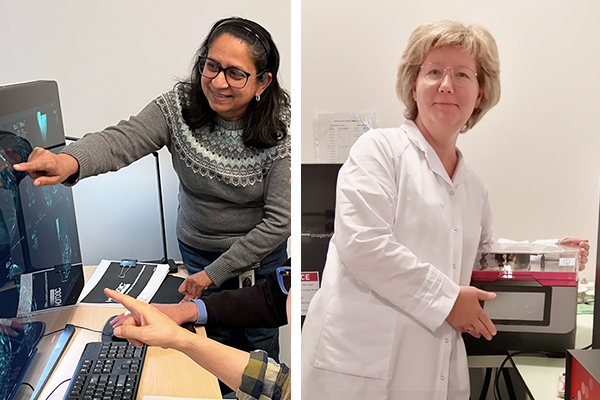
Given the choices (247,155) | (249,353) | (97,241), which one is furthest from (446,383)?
(97,241)

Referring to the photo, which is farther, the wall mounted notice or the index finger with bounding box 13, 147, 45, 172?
the wall mounted notice

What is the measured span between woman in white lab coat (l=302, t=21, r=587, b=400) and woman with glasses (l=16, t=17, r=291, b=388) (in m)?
0.16

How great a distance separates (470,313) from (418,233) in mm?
194

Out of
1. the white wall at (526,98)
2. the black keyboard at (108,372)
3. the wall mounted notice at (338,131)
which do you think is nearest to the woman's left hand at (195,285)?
the black keyboard at (108,372)

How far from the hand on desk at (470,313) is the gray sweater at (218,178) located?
1.26 feet

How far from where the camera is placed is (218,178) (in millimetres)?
1062

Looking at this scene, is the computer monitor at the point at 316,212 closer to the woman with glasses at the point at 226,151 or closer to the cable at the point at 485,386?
the woman with glasses at the point at 226,151

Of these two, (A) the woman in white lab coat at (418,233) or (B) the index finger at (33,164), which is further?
(A) the woman in white lab coat at (418,233)

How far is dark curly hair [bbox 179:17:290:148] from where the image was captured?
103 centimetres

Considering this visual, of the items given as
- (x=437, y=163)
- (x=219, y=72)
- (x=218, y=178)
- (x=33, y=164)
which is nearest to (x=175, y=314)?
(x=218, y=178)

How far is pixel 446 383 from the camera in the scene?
3.48ft

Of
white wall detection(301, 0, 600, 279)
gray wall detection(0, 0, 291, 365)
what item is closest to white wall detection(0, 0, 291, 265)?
gray wall detection(0, 0, 291, 365)

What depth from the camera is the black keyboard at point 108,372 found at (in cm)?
94

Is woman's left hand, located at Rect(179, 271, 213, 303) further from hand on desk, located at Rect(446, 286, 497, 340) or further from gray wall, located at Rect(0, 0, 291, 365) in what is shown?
hand on desk, located at Rect(446, 286, 497, 340)
